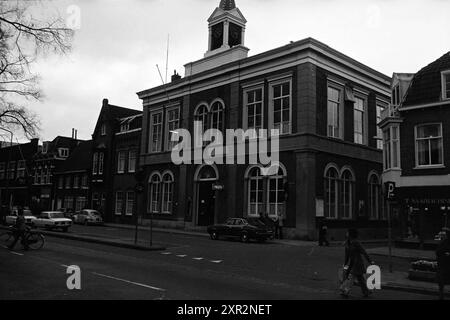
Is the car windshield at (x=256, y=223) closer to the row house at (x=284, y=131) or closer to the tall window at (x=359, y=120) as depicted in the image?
the row house at (x=284, y=131)

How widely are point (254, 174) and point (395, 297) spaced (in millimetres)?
22282

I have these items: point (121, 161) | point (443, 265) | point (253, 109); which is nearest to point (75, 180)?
point (121, 161)

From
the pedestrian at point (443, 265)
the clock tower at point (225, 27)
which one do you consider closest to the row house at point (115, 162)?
the clock tower at point (225, 27)

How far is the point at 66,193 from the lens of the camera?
5856cm

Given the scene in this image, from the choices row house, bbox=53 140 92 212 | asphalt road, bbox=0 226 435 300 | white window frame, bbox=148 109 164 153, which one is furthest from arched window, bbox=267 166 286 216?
row house, bbox=53 140 92 212

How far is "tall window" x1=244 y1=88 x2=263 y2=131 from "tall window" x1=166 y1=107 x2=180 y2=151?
28.3ft

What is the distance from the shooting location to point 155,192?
42.2 metres

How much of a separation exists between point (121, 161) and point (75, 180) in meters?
12.0

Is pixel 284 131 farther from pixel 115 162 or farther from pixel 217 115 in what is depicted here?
pixel 115 162

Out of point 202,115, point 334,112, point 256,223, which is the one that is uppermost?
point 202,115

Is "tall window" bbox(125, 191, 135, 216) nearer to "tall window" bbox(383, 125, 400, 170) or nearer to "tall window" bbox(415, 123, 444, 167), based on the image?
"tall window" bbox(383, 125, 400, 170)

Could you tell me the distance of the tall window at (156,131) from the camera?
43.0 m

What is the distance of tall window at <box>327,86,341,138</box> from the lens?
32.6 metres
